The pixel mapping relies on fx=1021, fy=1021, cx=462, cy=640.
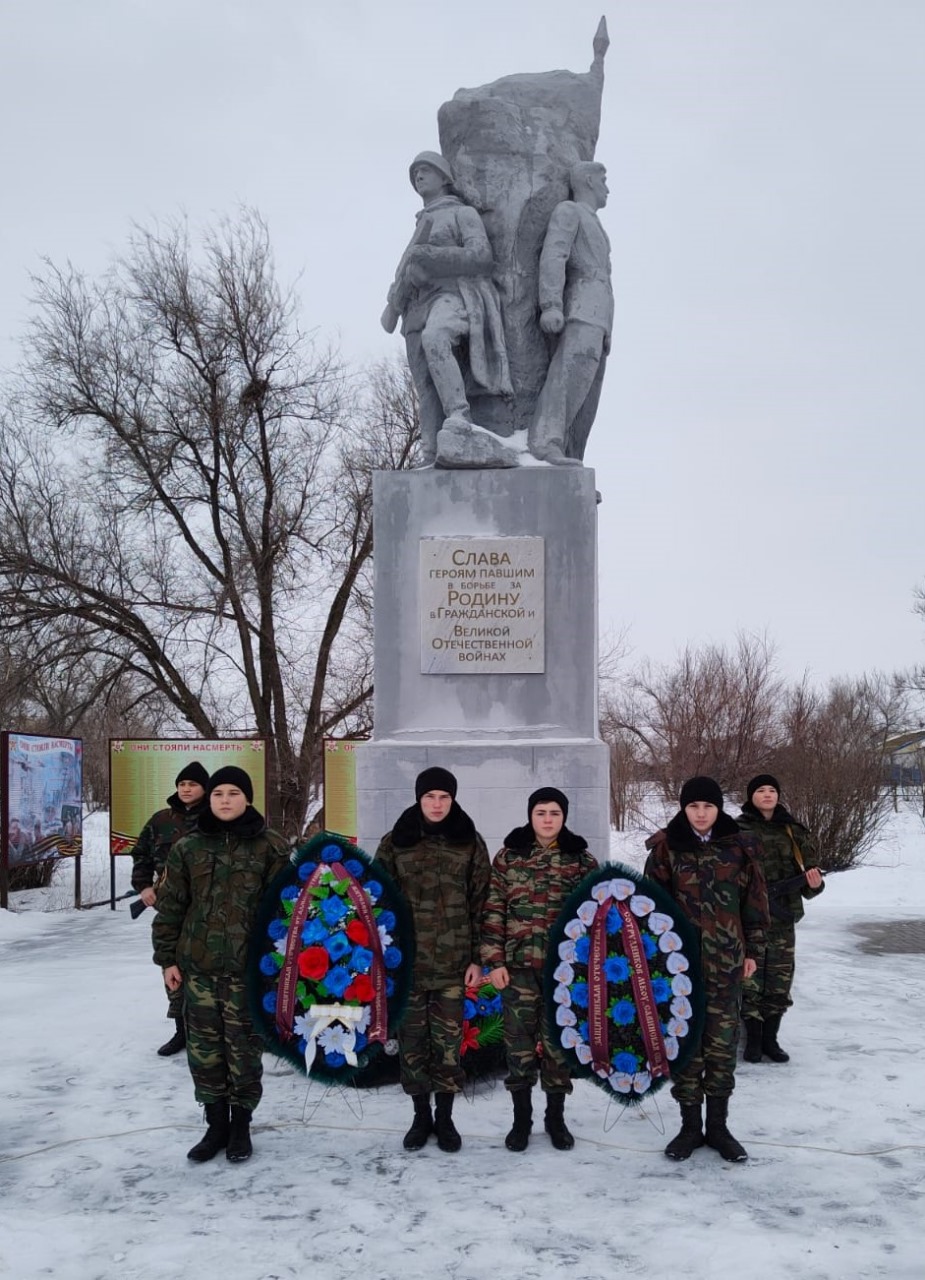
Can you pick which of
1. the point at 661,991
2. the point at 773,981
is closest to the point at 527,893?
the point at 661,991

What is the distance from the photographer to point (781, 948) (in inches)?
223

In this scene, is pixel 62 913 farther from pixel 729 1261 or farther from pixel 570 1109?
pixel 729 1261

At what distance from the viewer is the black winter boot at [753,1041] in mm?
5539

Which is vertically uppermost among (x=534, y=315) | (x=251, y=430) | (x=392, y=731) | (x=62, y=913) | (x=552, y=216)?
(x=251, y=430)

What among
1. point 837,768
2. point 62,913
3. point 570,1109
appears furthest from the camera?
point 837,768

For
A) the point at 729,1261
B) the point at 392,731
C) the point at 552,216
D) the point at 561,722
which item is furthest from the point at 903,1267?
the point at 552,216

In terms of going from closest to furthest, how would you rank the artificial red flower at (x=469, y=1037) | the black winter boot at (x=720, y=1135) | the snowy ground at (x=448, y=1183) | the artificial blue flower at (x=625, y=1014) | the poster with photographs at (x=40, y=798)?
the snowy ground at (x=448, y=1183) < the black winter boot at (x=720, y=1135) < the artificial blue flower at (x=625, y=1014) < the artificial red flower at (x=469, y=1037) < the poster with photographs at (x=40, y=798)

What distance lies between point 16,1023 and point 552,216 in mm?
5972

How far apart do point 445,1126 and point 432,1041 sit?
340mm

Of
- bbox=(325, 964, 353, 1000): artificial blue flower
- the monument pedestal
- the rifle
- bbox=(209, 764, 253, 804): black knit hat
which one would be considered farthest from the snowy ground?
the monument pedestal

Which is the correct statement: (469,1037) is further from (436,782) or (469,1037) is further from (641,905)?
(436,782)

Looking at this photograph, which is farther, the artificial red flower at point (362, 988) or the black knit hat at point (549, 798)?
the black knit hat at point (549, 798)

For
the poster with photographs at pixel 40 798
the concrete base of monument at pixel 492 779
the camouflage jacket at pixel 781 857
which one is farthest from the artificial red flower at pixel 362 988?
the poster with photographs at pixel 40 798

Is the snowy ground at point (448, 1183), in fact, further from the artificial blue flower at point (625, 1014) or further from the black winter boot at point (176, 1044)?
the artificial blue flower at point (625, 1014)
